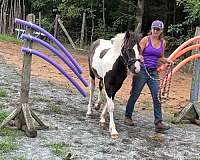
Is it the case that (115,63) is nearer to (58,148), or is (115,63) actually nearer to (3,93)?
(58,148)

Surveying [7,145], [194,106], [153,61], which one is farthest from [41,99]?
[7,145]

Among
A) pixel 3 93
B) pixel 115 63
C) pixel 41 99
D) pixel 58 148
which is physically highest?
pixel 115 63

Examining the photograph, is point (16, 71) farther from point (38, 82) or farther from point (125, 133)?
point (125, 133)

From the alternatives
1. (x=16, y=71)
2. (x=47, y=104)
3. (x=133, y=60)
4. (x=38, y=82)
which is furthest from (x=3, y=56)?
(x=133, y=60)

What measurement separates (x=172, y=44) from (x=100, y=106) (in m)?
11.8

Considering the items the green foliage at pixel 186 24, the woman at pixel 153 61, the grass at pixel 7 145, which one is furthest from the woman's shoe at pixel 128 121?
the green foliage at pixel 186 24

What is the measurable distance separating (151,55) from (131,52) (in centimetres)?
75

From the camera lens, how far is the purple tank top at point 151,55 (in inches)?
263

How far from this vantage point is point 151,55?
673 centimetres

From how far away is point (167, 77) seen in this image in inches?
271

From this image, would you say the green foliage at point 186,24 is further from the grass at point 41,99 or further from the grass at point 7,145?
the grass at point 7,145

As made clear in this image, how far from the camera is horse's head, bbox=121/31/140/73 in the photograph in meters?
5.99

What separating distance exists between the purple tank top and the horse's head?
0.57m

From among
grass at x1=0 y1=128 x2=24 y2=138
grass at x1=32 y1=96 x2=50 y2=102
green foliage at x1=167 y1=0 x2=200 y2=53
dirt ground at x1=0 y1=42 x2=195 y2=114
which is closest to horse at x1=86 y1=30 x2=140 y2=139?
grass at x1=0 y1=128 x2=24 y2=138
